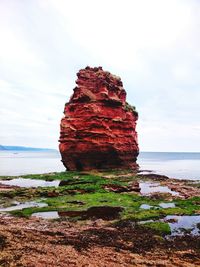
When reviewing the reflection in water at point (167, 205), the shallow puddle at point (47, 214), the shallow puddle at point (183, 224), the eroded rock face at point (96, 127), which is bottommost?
the shallow puddle at point (47, 214)

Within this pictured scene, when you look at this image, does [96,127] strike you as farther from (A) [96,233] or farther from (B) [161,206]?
(A) [96,233]

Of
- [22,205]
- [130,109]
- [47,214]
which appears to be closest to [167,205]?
[47,214]

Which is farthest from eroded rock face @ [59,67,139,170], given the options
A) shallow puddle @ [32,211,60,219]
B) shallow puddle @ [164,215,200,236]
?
shallow puddle @ [164,215,200,236]

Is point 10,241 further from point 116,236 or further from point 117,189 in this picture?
point 117,189

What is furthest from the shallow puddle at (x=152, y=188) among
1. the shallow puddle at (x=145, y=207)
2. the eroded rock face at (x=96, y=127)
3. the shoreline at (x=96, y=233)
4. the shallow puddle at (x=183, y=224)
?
the shallow puddle at (x=183, y=224)

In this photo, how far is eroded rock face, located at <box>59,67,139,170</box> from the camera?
Result: 246 ft

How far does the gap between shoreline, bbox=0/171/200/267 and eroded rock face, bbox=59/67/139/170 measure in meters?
30.5

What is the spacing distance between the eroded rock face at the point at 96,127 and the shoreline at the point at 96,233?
100.0ft

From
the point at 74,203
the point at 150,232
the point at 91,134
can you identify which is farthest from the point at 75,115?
the point at 150,232

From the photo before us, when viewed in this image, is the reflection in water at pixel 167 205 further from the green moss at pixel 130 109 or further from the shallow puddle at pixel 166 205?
the green moss at pixel 130 109

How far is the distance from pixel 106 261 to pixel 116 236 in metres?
5.88

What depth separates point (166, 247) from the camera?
2258 cm

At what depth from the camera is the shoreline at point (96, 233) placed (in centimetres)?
1947

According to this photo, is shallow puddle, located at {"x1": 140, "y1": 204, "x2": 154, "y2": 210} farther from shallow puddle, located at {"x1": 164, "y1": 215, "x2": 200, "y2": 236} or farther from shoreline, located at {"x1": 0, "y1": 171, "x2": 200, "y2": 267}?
shallow puddle, located at {"x1": 164, "y1": 215, "x2": 200, "y2": 236}
